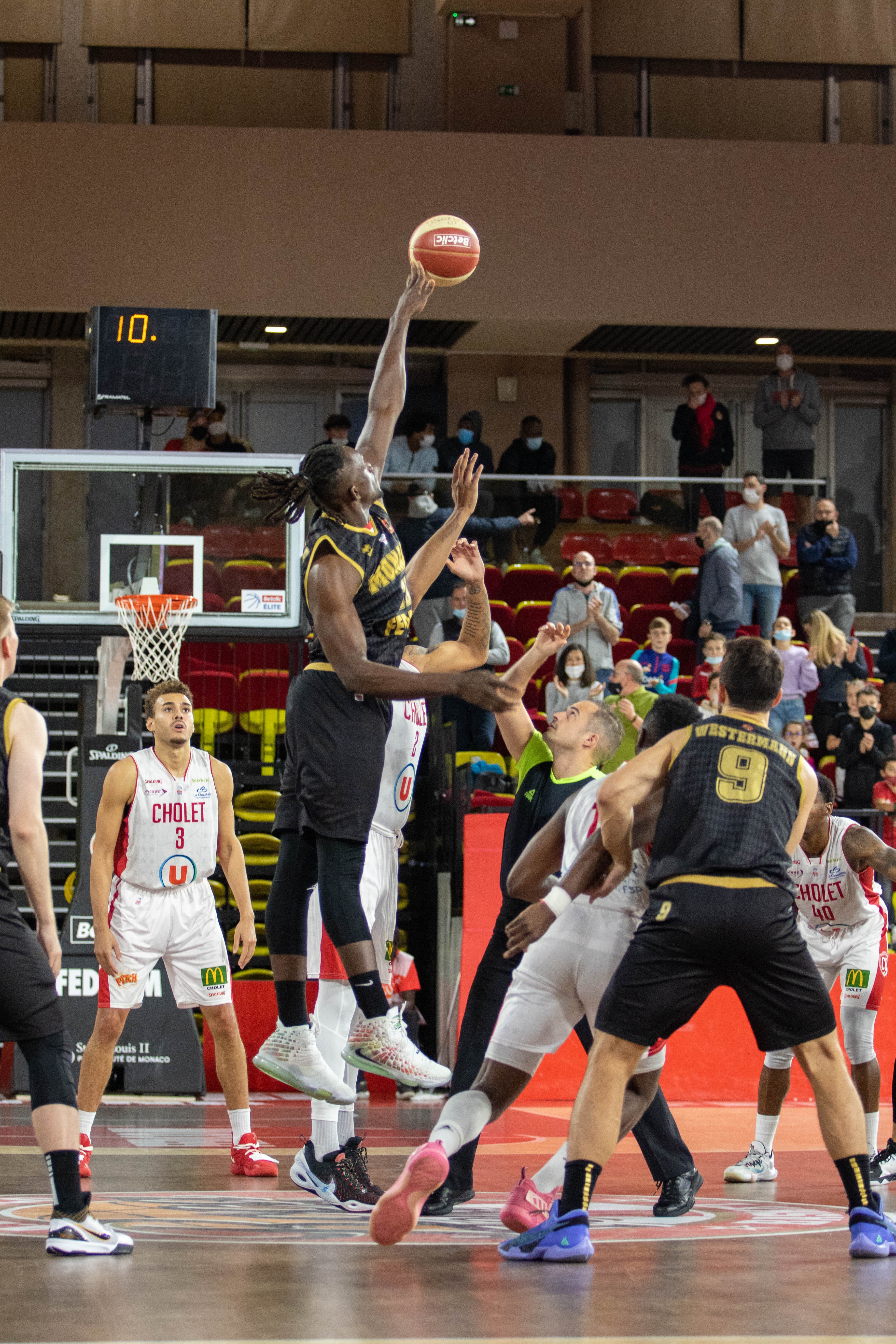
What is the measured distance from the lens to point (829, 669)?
46.2 ft

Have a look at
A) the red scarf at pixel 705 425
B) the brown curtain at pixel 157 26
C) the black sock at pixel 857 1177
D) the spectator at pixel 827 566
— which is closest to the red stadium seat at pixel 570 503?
the spectator at pixel 827 566

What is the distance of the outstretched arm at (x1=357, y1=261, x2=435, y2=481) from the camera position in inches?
236

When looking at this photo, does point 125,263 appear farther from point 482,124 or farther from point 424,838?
point 424,838

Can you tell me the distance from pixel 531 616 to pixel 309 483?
1000 centimetres

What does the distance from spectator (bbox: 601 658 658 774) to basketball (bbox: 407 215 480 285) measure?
177 inches

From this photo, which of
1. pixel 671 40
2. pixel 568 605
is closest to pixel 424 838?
pixel 568 605

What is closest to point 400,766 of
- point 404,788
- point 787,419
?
point 404,788

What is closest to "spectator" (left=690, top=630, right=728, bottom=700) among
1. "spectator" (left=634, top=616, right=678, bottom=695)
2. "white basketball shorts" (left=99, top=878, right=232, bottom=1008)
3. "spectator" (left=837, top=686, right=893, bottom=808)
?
"spectator" (left=634, top=616, right=678, bottom=695)

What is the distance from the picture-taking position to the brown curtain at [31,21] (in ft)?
63.3

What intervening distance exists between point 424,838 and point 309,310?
25.8 ft

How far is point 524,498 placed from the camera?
50.3 feet

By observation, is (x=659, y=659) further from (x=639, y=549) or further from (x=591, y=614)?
(x=639, y=549)

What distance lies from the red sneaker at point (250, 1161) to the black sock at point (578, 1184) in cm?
251

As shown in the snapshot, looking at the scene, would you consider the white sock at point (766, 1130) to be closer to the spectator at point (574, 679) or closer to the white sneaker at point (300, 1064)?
the white sneaker at point (300, 1064)
